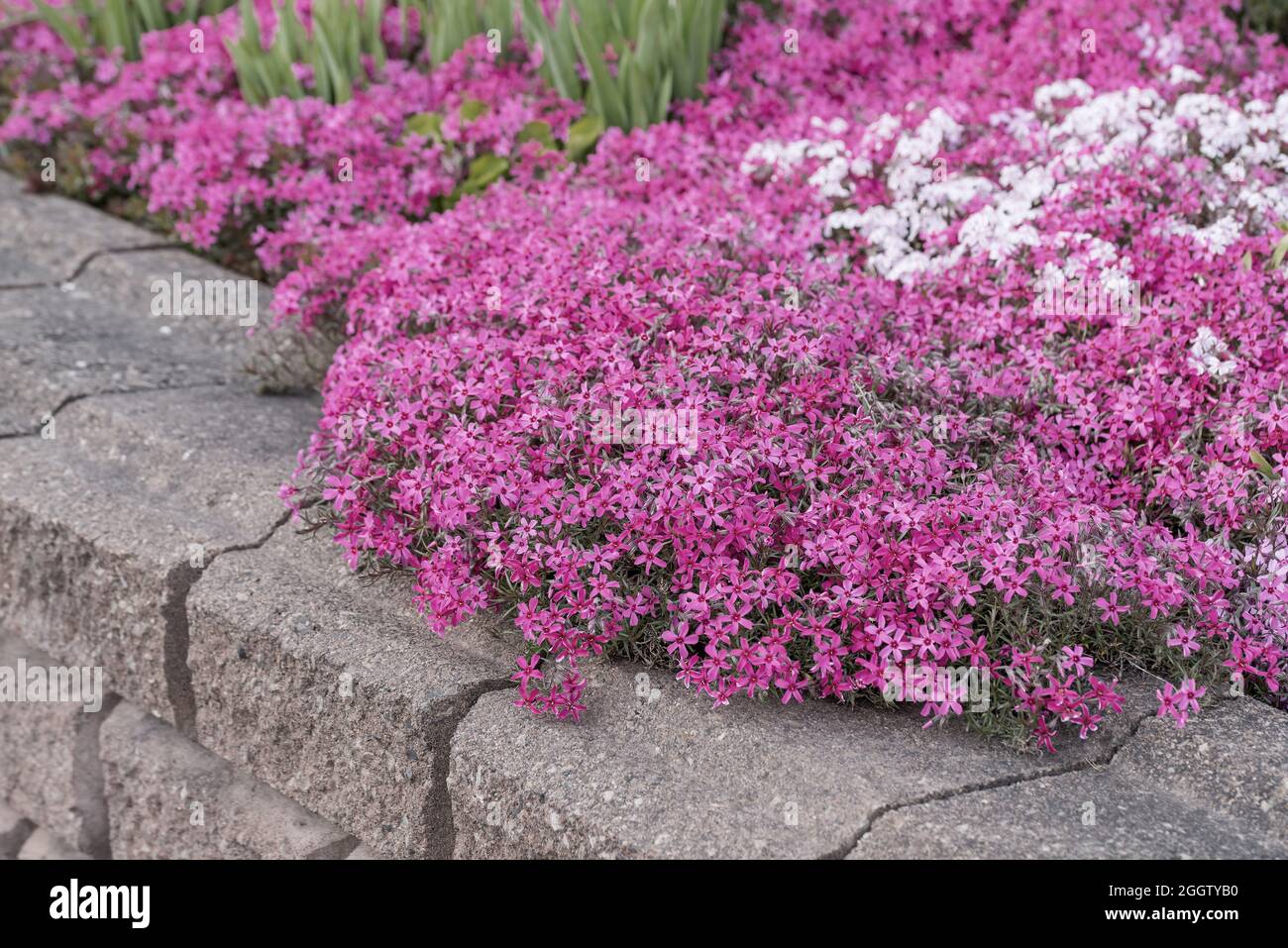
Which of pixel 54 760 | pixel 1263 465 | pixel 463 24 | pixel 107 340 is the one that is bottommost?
pixel 54 760

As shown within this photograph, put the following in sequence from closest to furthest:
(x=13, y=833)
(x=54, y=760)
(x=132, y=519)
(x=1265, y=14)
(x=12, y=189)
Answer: (x=132, y=519), (x=54, y=760), (x=13, y=833), (x=1265, y=14), (x=12, y=189)

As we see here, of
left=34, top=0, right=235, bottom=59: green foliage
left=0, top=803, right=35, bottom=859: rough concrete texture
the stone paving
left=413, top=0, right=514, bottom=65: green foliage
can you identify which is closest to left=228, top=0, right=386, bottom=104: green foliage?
left=413, top=0, right=514, bottom=65: green foliage

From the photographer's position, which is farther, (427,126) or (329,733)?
(427,126)

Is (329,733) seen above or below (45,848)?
above

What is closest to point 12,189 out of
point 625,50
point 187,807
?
point 625,50

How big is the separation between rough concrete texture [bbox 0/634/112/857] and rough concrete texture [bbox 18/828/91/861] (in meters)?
0.04

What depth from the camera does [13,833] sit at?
3.64 metres

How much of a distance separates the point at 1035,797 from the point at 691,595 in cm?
71

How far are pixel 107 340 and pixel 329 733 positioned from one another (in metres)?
2.13

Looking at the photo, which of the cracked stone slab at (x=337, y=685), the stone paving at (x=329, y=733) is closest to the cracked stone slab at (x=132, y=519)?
the stone paving at (x=329, y=733)

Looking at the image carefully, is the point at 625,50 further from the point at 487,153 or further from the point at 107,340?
the point at 107,340

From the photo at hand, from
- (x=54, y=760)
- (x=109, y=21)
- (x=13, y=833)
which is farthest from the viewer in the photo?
(x=109, y=21)

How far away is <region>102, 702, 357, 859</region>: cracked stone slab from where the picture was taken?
2959mm

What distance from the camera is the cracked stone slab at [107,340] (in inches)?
153
